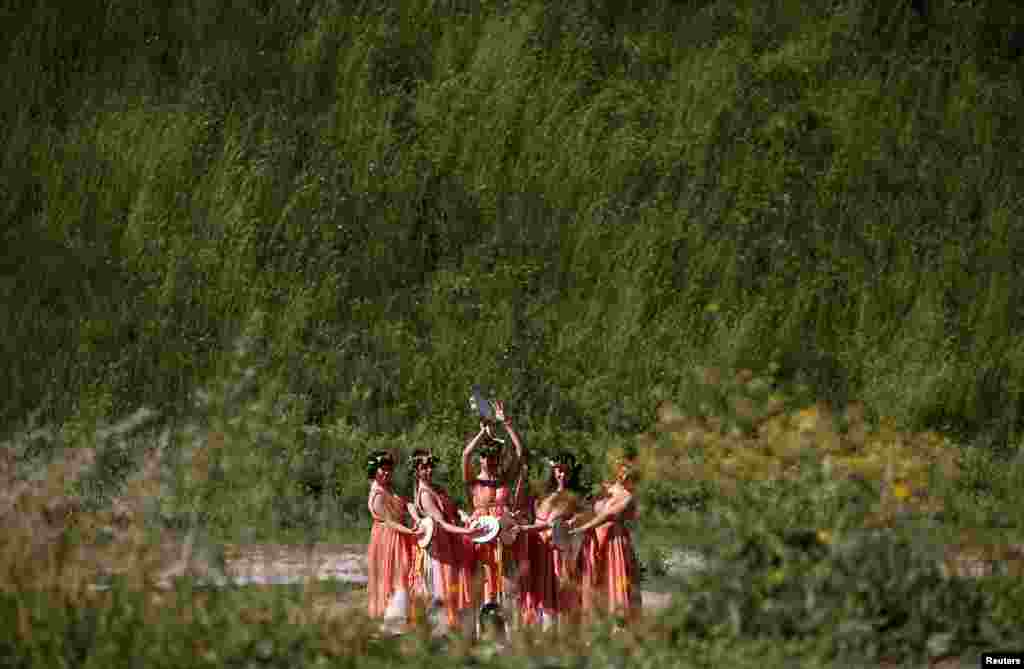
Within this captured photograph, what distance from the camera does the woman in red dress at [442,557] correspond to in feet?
41.8

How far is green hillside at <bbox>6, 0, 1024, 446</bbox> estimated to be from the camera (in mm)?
22781

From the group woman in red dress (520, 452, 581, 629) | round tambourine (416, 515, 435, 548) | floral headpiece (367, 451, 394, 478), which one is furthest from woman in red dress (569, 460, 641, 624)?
floral headpiece (367, 451, 394, 478)

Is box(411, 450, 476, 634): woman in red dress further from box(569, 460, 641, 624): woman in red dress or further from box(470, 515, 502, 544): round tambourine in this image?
box(569, 460, 641, 624): woman in red dress

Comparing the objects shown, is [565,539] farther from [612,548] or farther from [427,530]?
[427,530]

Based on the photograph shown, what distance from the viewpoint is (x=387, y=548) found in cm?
1301

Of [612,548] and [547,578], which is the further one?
[547,578]

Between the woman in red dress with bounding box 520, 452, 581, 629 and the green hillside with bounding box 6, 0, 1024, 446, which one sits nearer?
the woman in red dress with bounding box 520, 452, 581, 629

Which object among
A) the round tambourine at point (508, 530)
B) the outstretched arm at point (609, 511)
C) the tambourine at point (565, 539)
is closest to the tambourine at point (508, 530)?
the round tambourine at point (508, 530)

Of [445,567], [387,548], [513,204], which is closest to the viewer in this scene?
[445,567]

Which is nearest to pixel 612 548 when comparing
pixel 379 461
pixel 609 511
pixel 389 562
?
pixel 609 511

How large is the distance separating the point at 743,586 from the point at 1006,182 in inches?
712

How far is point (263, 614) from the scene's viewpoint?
8594 millimetres

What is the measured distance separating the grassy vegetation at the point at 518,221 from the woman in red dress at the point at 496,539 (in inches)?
167

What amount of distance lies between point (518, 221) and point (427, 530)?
40.5 feet
